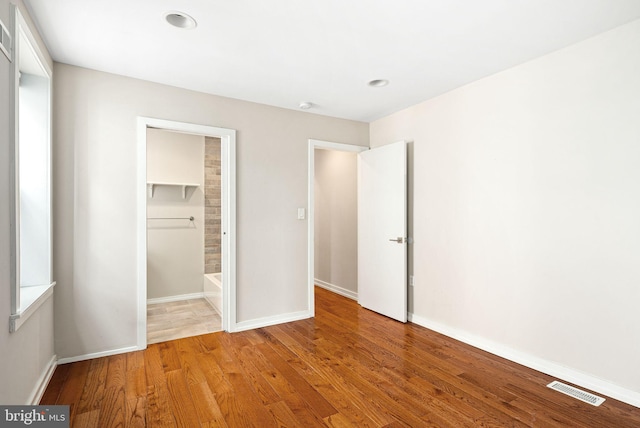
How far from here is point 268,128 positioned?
3570 millimetres

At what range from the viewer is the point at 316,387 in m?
2.28

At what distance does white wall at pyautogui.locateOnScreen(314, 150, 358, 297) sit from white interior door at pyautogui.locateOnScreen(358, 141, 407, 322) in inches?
16.7

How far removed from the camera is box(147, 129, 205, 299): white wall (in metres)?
4.40

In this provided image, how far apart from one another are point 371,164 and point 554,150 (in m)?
1.91

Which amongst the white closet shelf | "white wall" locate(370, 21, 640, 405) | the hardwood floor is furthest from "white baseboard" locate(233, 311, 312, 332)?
the white closet shelf

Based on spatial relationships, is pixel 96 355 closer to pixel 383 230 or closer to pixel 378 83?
pixel 383 230

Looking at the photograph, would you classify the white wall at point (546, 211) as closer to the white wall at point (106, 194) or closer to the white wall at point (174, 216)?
the white wall at point (106, 194)

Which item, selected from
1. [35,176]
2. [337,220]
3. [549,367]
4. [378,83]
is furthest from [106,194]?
[549,367]

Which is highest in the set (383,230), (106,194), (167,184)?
(167,184)

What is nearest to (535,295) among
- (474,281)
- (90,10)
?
(474,281)

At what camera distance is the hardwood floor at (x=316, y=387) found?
76.2 inches

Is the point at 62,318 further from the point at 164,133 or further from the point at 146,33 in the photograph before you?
the point at 164,133

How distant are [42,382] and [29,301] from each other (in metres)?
0.65

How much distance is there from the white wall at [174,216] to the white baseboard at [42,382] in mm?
1894
